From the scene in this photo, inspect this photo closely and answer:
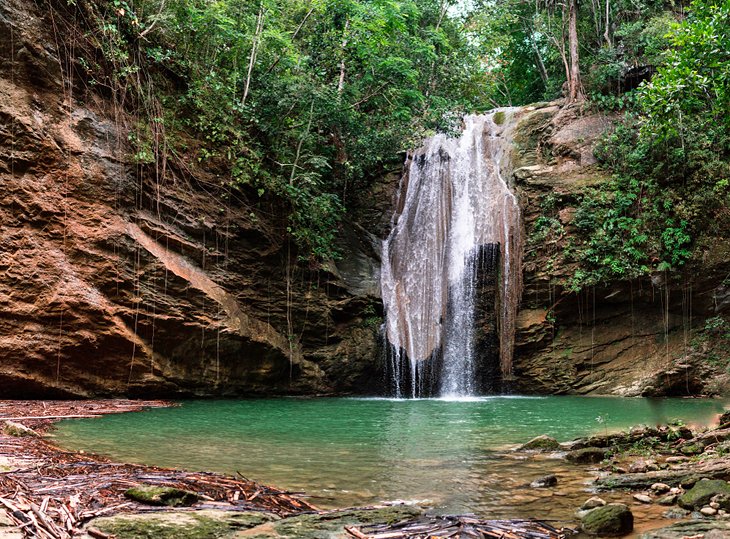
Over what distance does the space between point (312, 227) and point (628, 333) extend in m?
9.12

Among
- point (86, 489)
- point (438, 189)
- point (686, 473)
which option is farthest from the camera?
point (438, 189)

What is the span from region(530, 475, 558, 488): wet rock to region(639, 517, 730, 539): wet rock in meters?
1.38

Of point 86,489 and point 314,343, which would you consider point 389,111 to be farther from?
point 86,489

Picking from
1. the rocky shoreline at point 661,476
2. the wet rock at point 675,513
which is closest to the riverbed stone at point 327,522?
the rocky shoreline at point 661,476

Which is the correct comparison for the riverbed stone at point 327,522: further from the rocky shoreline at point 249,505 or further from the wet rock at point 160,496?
the wet rock at point 160,496

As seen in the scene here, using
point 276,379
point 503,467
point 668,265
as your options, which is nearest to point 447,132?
point 668,265

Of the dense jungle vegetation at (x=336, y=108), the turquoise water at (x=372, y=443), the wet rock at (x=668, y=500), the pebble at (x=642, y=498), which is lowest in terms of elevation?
the turquoise water at (x=372, y=443)

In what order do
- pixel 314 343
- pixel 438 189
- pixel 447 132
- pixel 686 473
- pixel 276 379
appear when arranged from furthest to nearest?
pixel 438 189 < pixel 447 132 < pixel 314 343 < pixel 276 379 < pixel 686 473

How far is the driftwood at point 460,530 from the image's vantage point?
3061 millimetres

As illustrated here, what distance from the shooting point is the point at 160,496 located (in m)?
3.36

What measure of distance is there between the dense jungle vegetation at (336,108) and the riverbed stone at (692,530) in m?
10.4

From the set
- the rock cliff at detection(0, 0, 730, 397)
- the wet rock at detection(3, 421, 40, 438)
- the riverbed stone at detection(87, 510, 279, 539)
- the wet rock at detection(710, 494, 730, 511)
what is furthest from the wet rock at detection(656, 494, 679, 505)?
the rock cliff at detection(0, 0, 730, 397)

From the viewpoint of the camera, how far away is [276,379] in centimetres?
1455

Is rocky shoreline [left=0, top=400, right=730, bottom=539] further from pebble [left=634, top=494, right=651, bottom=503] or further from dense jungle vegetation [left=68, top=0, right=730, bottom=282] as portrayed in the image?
dense jungle vegetation [left=68, top=0, right=730, bottom=282]
